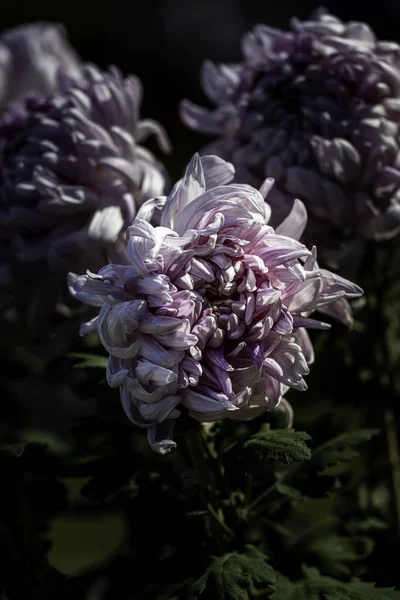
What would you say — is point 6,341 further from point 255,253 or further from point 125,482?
point 255,253

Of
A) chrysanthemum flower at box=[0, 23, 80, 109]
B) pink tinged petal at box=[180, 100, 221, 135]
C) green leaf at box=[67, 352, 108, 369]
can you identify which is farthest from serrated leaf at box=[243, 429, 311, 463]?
chrysanthemum flower at box=[0, 23, 80, 109]

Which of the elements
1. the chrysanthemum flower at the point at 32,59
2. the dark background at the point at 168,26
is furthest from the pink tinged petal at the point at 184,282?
the dark background at the point at 168,26

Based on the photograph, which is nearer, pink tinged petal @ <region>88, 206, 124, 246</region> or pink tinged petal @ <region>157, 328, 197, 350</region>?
pink tinged petal @ <region>157, 328, 197, 350</region>

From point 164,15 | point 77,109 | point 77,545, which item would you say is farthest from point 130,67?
point 77,109

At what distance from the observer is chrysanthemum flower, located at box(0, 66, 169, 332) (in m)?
0.71

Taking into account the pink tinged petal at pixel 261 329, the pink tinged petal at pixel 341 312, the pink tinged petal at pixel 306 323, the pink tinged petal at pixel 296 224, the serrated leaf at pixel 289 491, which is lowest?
the serrated leaf at pixel 289 491

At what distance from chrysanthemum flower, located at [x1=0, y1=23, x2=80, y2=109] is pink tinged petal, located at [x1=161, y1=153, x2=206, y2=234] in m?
0.53

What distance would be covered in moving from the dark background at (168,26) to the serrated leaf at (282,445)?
2315 millimetres

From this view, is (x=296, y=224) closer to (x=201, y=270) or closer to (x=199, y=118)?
(x=201, y=270)

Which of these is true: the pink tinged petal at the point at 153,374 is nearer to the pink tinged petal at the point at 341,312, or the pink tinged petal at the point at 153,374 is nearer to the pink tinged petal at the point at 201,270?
the pink tinged petal at the point at 201,270

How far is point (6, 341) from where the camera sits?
920mm

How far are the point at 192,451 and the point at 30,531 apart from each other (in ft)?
0.50

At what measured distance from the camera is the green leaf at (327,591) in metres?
0.56

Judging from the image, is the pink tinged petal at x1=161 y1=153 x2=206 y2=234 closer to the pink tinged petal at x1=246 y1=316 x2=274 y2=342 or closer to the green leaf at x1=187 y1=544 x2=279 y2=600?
the pink tinged petal at x1=246 y1=316 x2=274 y2=342
